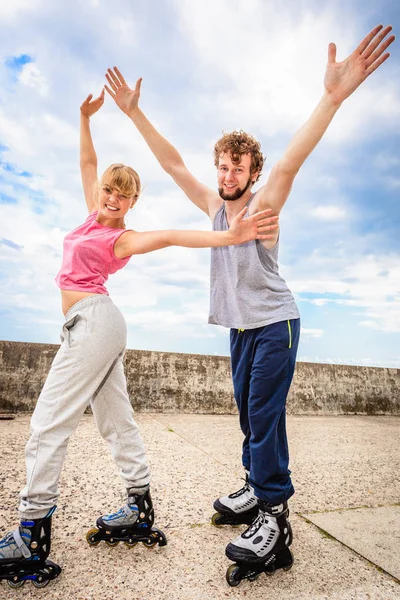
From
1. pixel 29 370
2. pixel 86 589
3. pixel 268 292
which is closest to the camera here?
pixel 86 589

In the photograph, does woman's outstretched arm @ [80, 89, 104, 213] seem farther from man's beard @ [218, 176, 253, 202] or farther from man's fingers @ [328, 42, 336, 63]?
man's fingers @ [328, 42, 336, 63]

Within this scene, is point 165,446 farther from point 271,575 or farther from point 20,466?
point 271,575

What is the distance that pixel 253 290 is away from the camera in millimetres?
2008

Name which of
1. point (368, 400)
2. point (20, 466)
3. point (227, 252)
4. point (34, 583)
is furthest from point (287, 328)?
point (368, 400)

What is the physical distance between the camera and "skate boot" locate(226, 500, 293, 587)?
1679 millimetres

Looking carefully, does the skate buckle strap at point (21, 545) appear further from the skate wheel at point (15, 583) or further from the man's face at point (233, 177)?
the man's face at point (233, 177)

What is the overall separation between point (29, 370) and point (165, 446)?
1.91m

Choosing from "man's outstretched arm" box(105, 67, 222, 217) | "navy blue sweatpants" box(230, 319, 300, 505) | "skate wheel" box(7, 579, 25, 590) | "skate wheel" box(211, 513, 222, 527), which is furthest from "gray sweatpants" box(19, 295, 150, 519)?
"man's outstretched arm" box(105, 67, 222, 217)

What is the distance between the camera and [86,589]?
4.91 feet

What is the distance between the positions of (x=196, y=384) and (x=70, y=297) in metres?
3.49

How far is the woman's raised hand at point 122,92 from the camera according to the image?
8.35 ft

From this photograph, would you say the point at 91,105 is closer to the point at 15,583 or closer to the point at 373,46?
the point at 373,46

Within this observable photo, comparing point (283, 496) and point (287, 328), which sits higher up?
point (287, 328)

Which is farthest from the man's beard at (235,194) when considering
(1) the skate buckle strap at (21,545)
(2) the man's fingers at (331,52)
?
(1) the skate buckle strap at (21,545)
